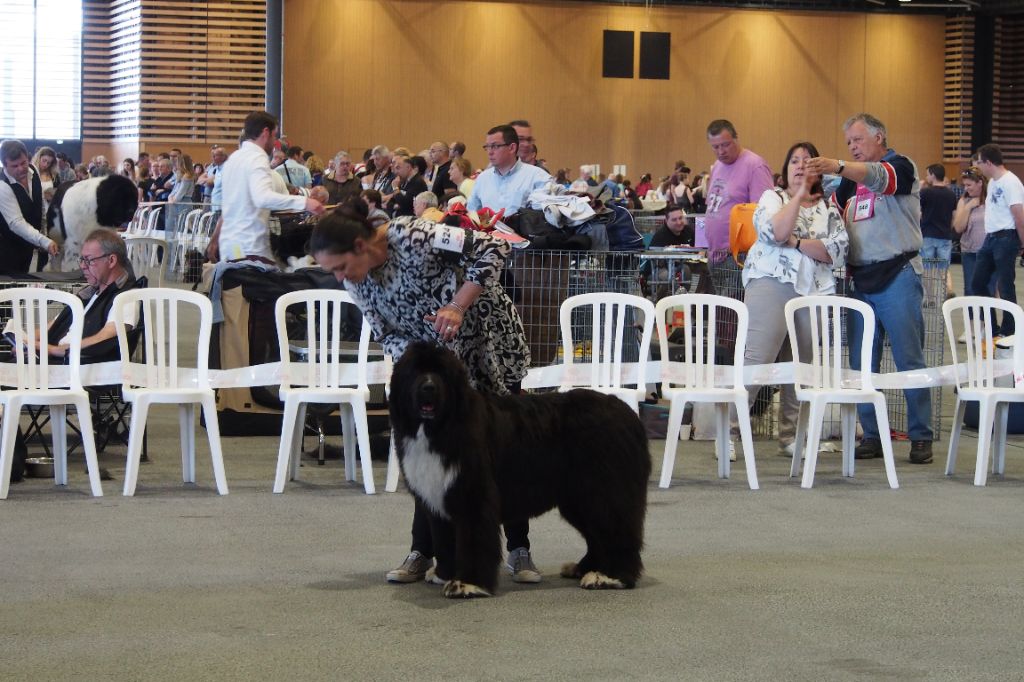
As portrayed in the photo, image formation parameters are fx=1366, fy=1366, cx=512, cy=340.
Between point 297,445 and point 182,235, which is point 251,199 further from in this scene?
point 182,235

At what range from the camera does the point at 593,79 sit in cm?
2386

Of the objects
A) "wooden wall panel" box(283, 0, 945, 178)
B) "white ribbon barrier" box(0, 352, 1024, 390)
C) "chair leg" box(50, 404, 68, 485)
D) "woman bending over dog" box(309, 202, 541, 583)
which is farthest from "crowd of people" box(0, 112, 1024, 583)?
"wooden wall panel" box(283, 0, 945, 178)

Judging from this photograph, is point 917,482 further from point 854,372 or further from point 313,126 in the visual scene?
point 313,126

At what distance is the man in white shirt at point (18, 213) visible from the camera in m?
7.79

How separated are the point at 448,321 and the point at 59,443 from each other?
2.53 metres

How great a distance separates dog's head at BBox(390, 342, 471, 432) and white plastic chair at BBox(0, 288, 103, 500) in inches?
86.7

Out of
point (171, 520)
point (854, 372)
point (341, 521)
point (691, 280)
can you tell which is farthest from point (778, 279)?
point (171, 520)

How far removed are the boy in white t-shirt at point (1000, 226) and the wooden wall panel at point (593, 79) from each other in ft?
45.8

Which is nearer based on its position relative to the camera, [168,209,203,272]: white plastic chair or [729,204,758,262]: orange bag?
[729,204,758,262]: orange bag

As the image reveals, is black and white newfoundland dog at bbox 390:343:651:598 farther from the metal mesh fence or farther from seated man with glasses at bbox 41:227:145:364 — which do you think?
the metal mesh fence

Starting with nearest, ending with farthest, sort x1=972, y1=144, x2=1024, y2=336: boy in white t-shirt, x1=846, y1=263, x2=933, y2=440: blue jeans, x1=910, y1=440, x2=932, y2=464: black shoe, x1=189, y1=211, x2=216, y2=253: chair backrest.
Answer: x1=846, y1=263, x2=933, y2=440: blue jeans < x1=910, y1=440, x2=932, y2=464: black shoe < x1=972, y1=144, x2=1024, y2=336: boy in white t-shirt < x1=189, y1=211, x2=216, y2=253: chair backrest

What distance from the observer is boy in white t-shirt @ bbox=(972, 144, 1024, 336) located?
980 centimetres

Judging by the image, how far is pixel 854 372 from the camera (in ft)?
20.7

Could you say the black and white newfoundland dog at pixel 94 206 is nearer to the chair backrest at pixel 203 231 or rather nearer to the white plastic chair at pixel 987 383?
the chair backrest at pixel 203 231
